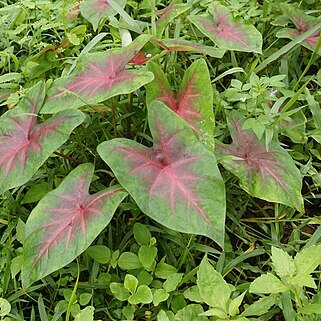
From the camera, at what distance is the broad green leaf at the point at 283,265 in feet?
4.10

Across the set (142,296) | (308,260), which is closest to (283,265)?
(308,260)

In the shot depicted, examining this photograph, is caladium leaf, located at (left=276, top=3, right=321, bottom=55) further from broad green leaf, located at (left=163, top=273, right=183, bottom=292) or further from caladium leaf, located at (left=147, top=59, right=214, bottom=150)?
broad green leaf, located at (left=163, top=273, right=183, bottom=292)

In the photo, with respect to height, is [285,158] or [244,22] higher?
[244,22]

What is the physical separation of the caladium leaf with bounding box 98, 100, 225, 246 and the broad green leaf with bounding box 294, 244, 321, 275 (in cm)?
19

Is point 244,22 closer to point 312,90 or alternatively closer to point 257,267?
point 312,90

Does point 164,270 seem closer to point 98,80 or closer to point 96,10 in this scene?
point 98,80

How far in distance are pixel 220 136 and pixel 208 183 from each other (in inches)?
16.7

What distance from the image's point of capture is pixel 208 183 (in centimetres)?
142

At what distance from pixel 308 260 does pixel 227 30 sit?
3.09 feet

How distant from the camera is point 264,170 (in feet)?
5.16

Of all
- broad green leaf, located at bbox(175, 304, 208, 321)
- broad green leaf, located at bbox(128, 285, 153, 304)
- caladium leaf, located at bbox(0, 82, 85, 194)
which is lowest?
broad green leaf, located at bbox(175, 304, 208, 321)

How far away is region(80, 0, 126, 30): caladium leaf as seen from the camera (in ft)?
6.41

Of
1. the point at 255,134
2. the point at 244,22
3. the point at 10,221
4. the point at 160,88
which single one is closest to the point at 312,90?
the point at 244,22

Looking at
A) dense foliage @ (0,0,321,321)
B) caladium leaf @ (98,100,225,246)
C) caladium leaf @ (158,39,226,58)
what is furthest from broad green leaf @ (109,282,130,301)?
caladium leaf @ (158,39,226,58)
